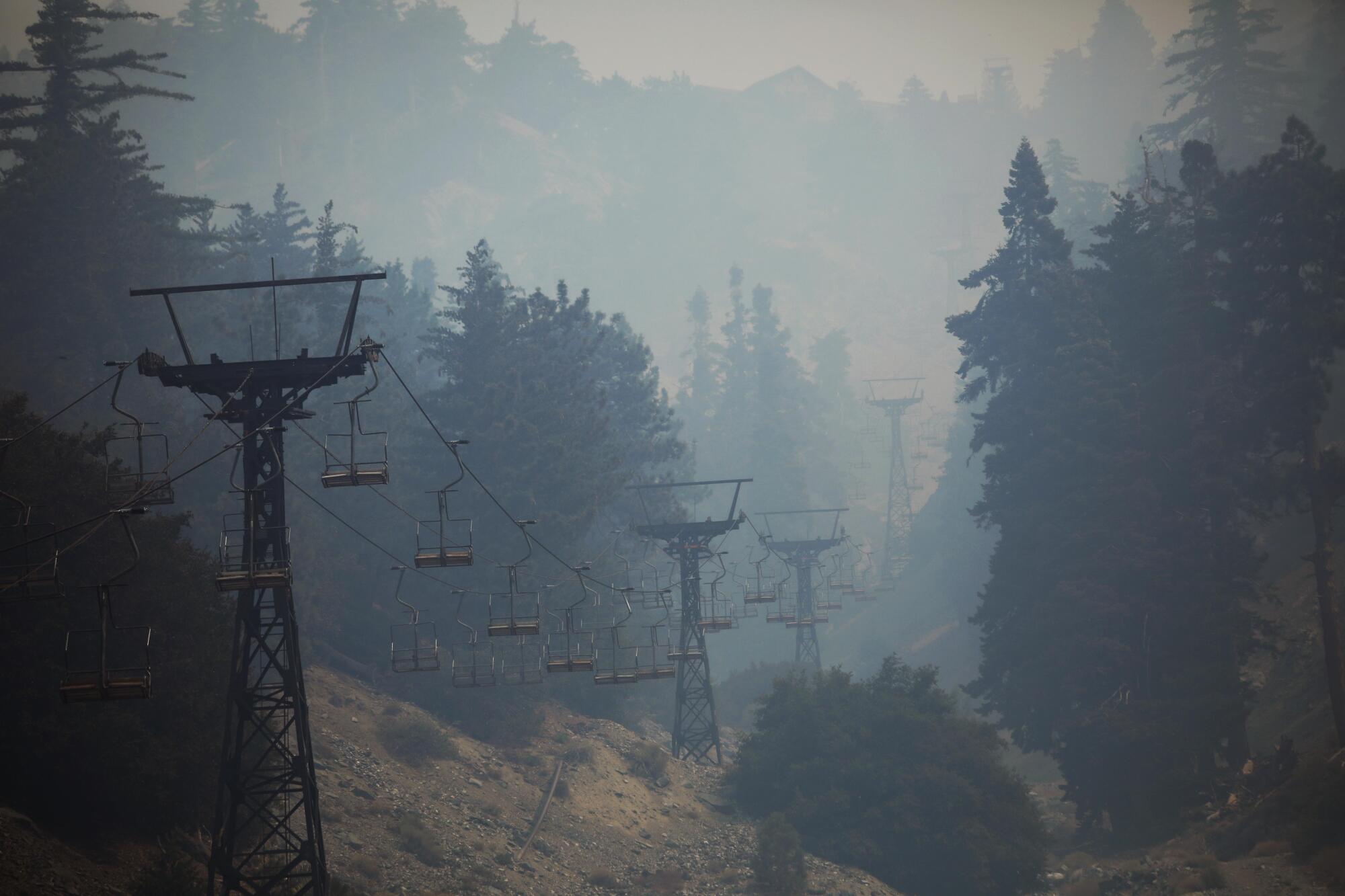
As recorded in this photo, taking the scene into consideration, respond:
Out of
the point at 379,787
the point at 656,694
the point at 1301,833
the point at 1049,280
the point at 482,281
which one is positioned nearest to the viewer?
the point at 1301,833

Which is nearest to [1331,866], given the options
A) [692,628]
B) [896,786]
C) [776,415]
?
[896,786]

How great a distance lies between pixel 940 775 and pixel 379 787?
63.8ft

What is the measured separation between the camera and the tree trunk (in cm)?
3756

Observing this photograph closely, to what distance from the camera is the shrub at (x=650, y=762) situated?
1713 inches

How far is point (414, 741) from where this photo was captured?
4097 centimetres

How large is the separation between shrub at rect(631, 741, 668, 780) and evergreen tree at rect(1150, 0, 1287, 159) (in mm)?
73886

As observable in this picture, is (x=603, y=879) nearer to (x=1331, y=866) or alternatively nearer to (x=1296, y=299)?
(x=1331, y=866)

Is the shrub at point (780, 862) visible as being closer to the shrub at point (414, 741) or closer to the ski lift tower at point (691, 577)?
the ski lift tower at point (691, 577)

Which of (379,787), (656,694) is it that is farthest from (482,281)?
(379,787)

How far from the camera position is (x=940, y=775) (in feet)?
124

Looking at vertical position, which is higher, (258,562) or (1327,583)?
(258,562)

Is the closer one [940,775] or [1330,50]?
[940,775]

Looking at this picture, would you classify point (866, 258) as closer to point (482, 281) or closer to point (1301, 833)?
point (482, 281)

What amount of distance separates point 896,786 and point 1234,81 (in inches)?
3196
